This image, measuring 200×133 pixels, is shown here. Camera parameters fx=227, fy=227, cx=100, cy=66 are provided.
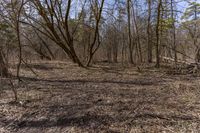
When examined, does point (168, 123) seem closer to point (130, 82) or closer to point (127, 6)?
point (130, 82)

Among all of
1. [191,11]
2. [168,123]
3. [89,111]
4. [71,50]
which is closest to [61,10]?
[71,50]

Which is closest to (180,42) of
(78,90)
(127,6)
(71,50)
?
(127,6)

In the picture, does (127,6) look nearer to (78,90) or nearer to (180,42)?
(78,90)

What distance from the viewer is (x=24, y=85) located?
6.08 metres

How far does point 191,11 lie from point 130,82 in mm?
13958

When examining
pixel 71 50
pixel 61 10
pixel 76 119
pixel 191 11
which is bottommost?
pixel 76 119

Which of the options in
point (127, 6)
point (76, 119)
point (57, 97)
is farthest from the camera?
point (127, 6)

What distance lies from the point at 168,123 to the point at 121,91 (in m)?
1.95

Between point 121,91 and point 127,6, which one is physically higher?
point 127,6

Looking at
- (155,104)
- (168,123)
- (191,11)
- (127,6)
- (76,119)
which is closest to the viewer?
(168,123)

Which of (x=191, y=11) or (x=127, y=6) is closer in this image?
(x=127, y=6)

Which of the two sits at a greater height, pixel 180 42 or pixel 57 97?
pixel 180 42

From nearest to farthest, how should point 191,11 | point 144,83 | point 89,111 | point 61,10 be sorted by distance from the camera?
point 89,111, point 144,83, point 61,10, point 191,11

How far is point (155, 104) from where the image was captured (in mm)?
4031
